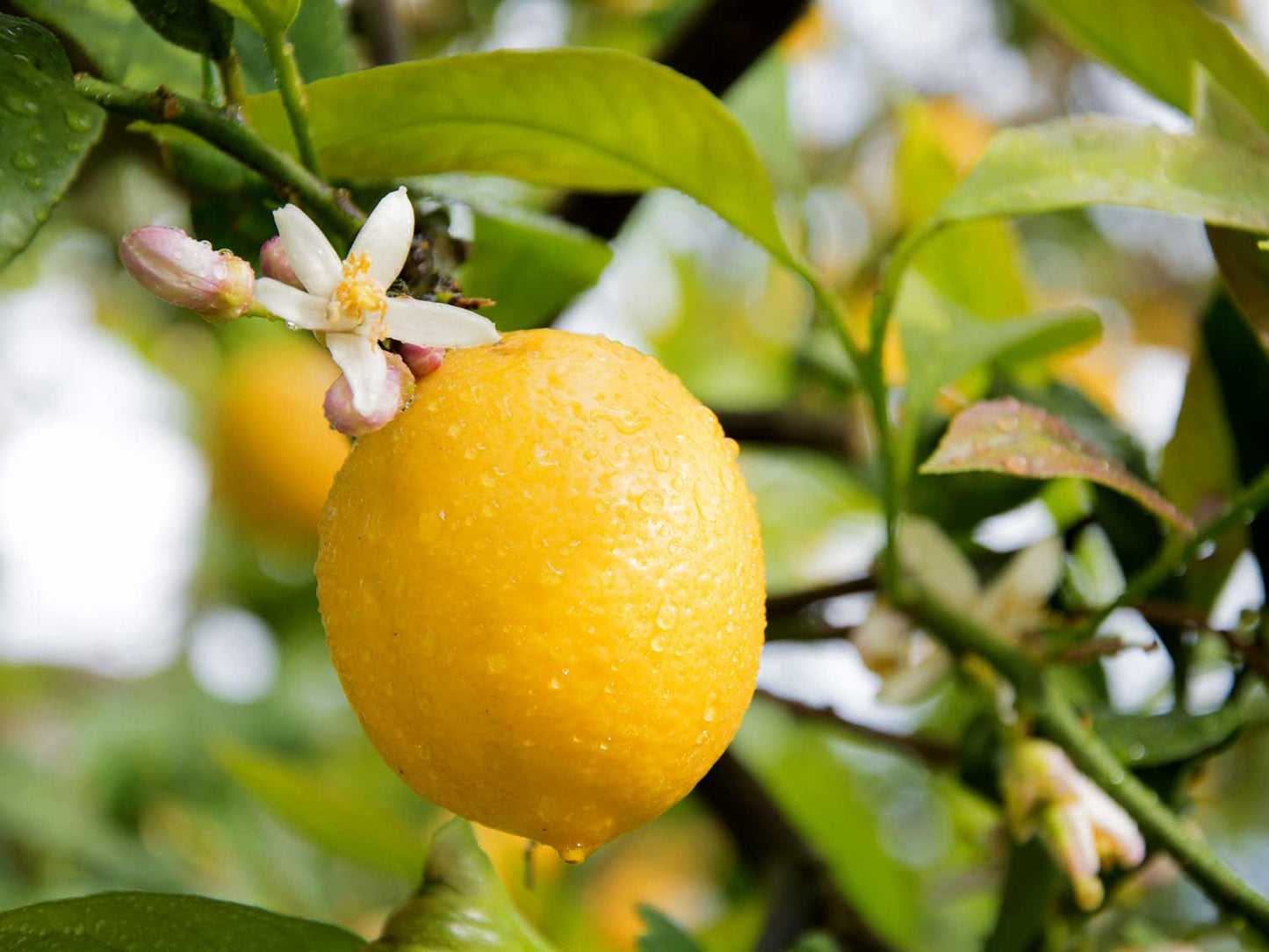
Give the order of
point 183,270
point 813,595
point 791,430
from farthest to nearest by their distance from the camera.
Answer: point 791,430 → point 813,595 → point 183,270

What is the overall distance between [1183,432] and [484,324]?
53cm

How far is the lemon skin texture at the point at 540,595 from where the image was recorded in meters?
0.41

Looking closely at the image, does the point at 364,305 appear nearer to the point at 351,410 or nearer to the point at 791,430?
the point at 351,410

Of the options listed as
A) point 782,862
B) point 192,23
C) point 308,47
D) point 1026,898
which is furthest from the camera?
point 782,862

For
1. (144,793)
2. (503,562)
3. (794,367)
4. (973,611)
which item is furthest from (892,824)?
(503,562)

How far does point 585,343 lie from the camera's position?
47 centimetres

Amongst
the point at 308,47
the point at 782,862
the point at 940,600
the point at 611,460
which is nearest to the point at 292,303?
the point at 611,460

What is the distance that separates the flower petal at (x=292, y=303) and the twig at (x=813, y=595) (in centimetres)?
50

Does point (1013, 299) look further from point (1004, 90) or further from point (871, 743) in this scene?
point (1004, 90)

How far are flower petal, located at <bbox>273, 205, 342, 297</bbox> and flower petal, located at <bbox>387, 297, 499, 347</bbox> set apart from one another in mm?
22

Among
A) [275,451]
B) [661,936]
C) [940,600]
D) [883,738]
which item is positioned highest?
[940,600]

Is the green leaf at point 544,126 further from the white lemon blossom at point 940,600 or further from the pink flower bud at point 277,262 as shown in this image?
the white lemon blossom at point 940,600

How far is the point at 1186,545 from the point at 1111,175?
22cm

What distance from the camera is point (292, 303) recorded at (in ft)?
1.34
